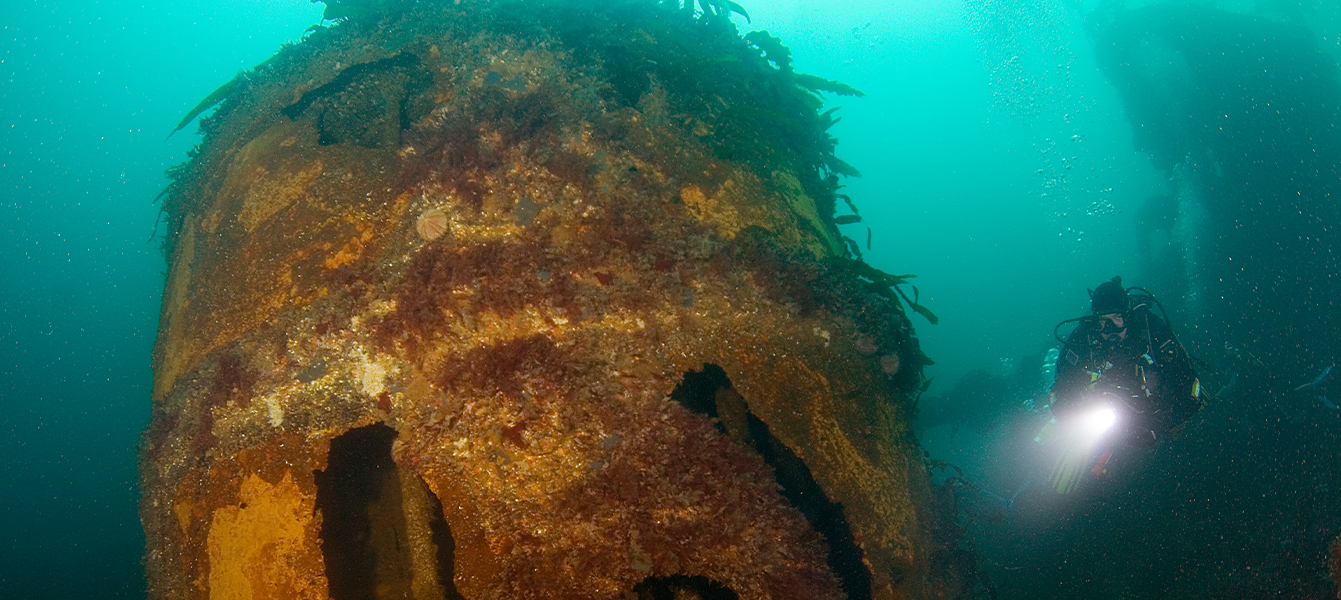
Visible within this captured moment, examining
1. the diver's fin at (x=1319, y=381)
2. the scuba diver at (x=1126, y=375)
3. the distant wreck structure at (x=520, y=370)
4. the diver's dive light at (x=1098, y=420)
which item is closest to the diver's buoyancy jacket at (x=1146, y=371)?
the scuba diver at (x=1126, y=375)

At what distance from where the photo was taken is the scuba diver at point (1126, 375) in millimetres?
5113

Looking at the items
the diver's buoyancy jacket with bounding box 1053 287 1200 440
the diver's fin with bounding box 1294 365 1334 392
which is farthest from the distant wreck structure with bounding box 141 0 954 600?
the diver's fin with bounding box 1294 365 1334 392

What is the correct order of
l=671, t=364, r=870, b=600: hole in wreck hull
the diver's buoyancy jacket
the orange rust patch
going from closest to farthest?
the orange rust patch → l=671, t=364, r=870, b=600: hole in wreck hull → the diver's buoyancy jacket

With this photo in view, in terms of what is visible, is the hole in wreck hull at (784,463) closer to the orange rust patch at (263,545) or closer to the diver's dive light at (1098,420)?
the orange rust patch at (263,545)

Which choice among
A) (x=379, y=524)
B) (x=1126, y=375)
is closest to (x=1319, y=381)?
(x=1126, y=375)

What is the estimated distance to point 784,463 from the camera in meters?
2.55

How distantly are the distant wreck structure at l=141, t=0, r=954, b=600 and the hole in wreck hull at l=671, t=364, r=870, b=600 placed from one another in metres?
0.01

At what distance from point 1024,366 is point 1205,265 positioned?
4.62 m

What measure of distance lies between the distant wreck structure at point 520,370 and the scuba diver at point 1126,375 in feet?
11.9

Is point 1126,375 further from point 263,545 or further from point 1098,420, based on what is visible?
point 263,545

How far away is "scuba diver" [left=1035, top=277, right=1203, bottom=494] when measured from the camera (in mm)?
5113

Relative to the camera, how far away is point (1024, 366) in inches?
559

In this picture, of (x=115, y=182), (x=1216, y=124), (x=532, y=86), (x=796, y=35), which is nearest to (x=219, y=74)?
(x=115, y=182)

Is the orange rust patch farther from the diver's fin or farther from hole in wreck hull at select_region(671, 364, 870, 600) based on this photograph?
the diver's fin
